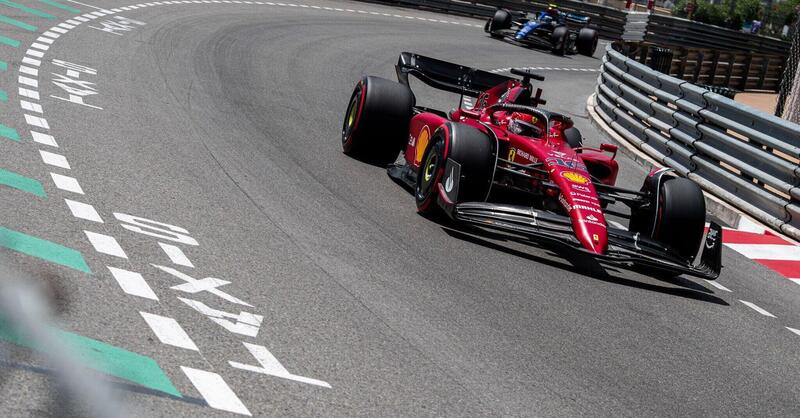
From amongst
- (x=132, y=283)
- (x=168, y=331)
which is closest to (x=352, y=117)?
(x=132, y=283)

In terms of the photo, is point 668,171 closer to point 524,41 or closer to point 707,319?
point 707,319

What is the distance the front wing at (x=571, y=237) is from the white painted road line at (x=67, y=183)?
2944 millimetres

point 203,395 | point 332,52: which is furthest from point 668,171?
point 332,52

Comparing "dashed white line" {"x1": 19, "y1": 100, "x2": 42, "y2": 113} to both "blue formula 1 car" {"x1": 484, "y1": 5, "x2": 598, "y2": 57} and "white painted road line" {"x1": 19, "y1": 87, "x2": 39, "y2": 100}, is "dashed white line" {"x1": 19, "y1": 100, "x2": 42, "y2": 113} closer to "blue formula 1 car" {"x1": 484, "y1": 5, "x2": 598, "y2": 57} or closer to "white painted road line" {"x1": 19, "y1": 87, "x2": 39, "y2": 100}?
"white painted road line" {"x1": 19, "y1": 87, "x2": 39, "y2": 100}

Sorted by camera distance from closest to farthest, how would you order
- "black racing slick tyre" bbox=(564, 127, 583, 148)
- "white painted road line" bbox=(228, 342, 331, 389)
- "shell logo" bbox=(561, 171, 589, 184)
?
"white painted road line" bbox=(228, 342, 331, 389), "shell logo" bbox=(561, 171, 589, 184), "black racing slick tyre" bbox=(564, 127, 583, 148)

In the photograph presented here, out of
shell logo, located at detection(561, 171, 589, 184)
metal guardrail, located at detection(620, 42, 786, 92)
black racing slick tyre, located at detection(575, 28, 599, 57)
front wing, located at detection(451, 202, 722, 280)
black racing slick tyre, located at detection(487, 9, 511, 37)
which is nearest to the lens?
front wing, located at detection(451, 202, 722, 280)

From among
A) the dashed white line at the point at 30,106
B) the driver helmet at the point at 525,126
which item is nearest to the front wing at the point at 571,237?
the driver helmet at the point at 525,126

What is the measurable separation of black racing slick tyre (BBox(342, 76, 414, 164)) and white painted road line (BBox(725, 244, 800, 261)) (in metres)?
3.63

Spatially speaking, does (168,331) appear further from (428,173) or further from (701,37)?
(701,37)

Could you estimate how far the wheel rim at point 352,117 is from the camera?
436 inches

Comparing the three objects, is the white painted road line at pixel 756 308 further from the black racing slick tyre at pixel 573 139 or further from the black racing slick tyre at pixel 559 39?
the black racing slick tyre at pixel 559 39

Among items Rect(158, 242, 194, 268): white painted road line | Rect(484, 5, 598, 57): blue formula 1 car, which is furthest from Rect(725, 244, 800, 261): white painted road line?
Rect(484, 5, 598, 57): blue formula 1 car

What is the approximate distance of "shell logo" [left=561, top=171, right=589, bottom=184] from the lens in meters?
8.56

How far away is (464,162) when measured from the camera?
8.60m
